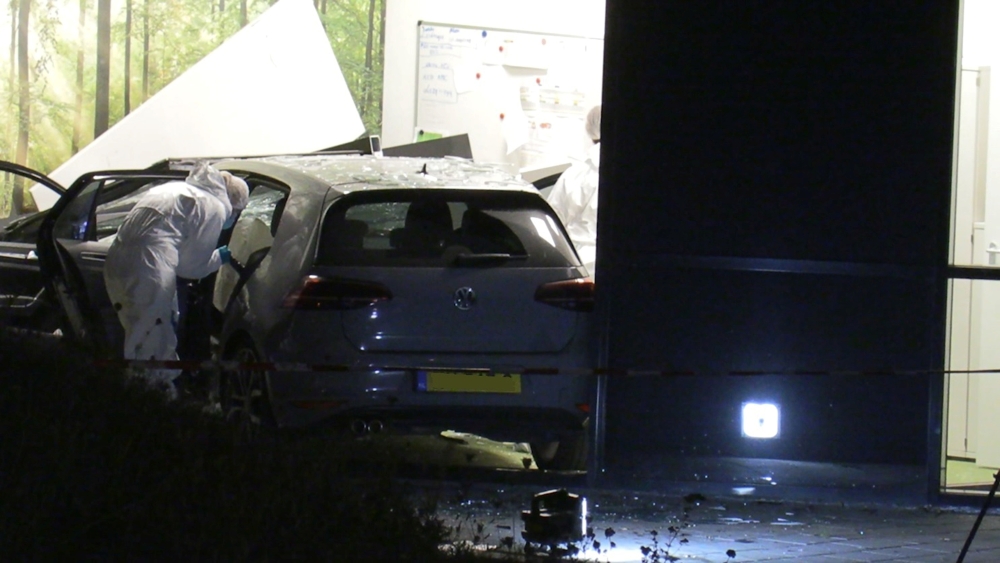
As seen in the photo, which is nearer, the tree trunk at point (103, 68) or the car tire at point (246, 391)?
the car tire at point (246, 391)

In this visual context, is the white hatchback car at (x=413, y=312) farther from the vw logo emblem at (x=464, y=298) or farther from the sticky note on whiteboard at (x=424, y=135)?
the sticky note on whiteboard at (x=424, y=135)

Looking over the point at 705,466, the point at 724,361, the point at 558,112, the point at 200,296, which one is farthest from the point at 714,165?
the point at 558,112

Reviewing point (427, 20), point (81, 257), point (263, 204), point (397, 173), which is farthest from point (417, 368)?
point (427, 20)

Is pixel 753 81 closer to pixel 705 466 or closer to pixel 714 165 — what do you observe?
pixel 714 165

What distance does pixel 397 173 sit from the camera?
784cm

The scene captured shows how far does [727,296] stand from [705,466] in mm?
929

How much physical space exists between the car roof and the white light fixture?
1683 millimetres

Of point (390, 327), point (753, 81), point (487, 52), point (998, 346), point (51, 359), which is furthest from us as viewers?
point (487, 52)

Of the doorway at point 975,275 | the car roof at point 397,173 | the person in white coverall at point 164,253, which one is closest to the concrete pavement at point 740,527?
the doorway at point 975,275

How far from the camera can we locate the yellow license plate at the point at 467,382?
723cm

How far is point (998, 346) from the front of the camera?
838 cm

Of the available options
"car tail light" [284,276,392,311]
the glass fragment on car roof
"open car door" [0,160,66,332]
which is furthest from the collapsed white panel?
"car tail light" [284,276,392,311]

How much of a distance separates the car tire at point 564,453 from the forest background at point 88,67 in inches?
223

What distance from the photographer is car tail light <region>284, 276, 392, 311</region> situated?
7137 mm
